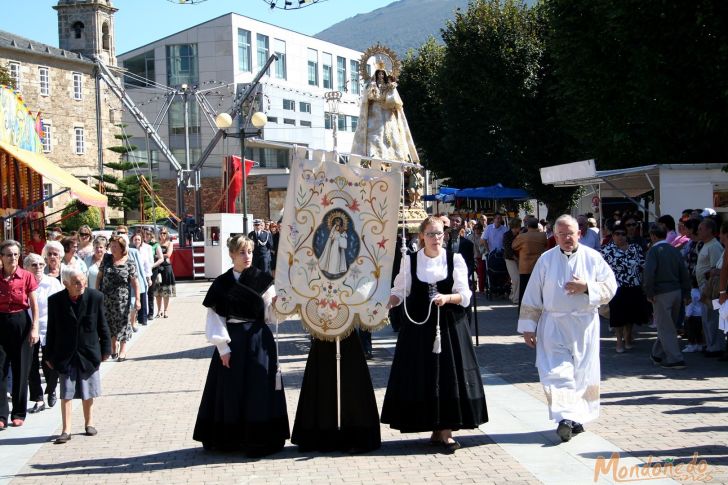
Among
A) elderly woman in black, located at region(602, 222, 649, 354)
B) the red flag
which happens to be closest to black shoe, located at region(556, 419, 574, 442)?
elderly woman in black, located at region(602, 222, 649, 354)

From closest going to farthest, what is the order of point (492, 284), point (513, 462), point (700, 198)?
1. point (513, 462)
2. point (700, 198)
3. point (492, 284)

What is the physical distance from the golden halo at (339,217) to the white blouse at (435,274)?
60cm

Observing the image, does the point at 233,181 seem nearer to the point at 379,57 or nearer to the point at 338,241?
the point at 379,57

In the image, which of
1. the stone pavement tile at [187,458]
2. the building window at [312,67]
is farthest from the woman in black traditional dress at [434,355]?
the building window at [312,67]

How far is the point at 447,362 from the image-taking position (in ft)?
25.0

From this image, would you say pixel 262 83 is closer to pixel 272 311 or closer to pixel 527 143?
pixel 527 143

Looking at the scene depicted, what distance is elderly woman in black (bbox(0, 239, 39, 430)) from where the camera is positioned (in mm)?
9180

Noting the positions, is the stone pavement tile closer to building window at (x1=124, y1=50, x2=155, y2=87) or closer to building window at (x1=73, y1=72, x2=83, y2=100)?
building window at (x1=73, y1=72, x2=83, y2=100)

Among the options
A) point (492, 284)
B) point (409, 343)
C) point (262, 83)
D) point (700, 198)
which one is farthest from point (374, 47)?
point (262, 83)

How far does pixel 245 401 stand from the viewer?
767 centimetres

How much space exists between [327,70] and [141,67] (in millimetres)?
13839

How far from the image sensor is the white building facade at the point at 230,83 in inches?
2406

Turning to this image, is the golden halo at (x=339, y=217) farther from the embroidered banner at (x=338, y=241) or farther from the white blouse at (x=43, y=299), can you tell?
the white blouse at (x=43, y=299)

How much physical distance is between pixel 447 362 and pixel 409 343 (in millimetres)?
353
